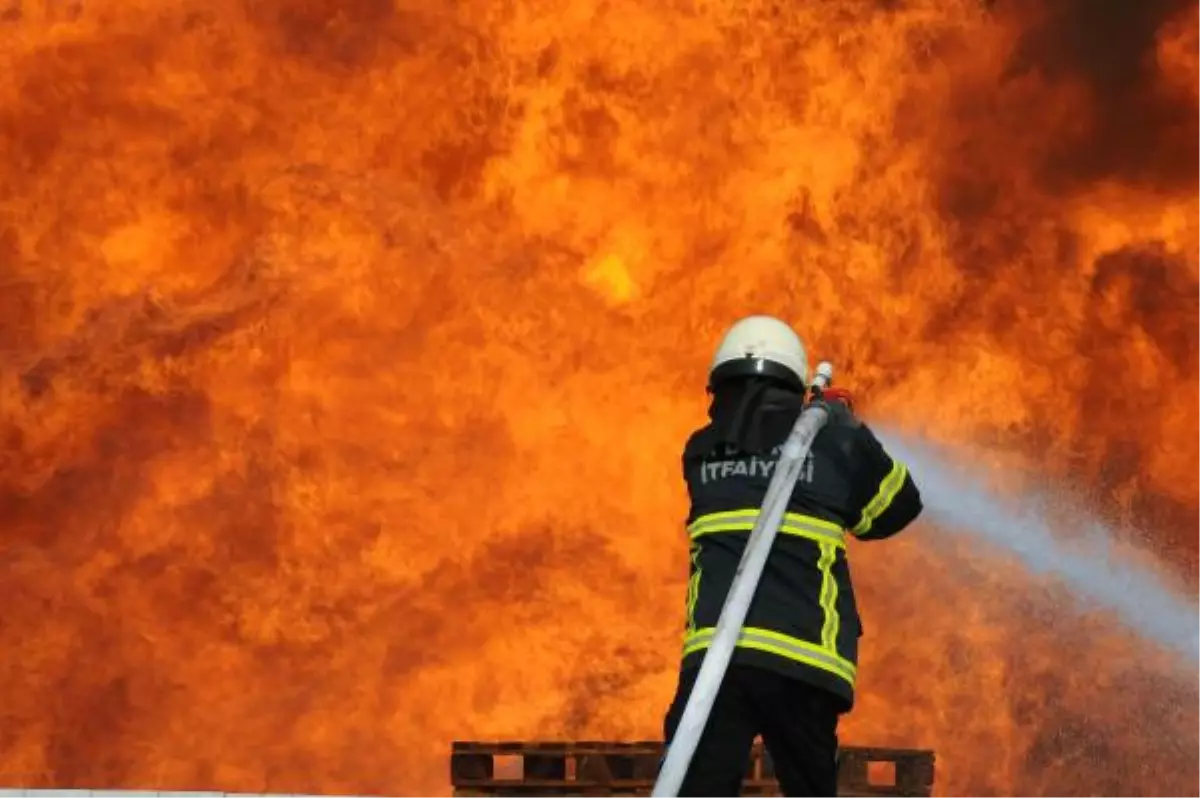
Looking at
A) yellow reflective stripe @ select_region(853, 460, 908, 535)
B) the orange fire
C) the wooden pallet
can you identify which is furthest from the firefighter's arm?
the orange fire

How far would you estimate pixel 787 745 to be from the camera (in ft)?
13.9

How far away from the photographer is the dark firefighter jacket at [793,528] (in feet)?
13.9

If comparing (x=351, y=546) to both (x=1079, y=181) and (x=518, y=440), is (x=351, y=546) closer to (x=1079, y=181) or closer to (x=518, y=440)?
(x=518, y=440)

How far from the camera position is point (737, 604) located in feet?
13.8

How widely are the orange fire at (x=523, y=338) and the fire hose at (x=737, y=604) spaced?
22.6ft

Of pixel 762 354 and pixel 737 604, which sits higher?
pixel 762 354

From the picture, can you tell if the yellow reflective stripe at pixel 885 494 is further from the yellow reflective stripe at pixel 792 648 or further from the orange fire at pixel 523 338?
the orange fire at pixel 523 338

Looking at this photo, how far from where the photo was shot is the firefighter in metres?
4.22

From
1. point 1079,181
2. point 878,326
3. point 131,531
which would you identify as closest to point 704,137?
point 878,326

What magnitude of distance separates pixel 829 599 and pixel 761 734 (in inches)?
15.0

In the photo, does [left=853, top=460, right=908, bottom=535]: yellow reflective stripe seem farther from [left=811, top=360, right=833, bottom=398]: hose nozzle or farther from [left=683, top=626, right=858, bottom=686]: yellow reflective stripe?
[left=683, top=626, right=858, bottom=686]: yellow reflective stripe

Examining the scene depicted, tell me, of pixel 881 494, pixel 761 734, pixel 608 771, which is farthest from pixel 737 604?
pixel 608 771

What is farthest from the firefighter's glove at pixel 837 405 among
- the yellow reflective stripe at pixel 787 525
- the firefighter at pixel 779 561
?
the yellow reflective stripe at pixel 787 525

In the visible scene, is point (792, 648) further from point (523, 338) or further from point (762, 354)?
point (523, 338)
